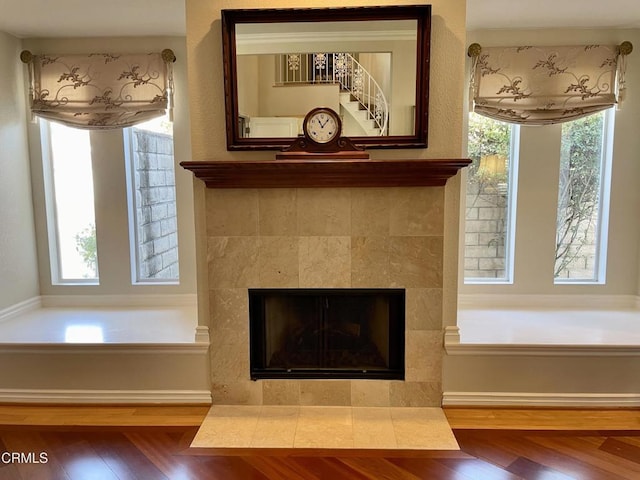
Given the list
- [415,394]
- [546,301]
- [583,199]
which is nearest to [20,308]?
[415,394]

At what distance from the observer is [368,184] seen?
234cm

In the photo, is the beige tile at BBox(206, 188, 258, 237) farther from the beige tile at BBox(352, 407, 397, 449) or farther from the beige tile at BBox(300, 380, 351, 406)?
the beige tile at BBox(352, 407, 397, 449)

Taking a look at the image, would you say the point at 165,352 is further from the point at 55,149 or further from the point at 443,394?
the point at 55,149

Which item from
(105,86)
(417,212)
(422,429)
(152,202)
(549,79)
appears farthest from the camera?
(152,202)

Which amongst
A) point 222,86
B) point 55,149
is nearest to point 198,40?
point 222,86

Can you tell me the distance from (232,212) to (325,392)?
1.19 metres

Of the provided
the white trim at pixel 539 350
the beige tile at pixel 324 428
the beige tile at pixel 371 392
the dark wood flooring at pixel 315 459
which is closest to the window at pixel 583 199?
the white trim at pixel 539 350

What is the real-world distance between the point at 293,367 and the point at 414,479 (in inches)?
36.7

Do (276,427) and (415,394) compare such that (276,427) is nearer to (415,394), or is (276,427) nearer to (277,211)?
(415,394)

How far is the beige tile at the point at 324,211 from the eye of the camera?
239 cm

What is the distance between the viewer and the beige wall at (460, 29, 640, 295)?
296 centimetres

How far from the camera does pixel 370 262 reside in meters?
2.42

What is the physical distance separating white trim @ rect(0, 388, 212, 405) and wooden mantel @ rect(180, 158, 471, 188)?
127 cm

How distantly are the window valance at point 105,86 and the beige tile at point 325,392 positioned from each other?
2171 millimetres
